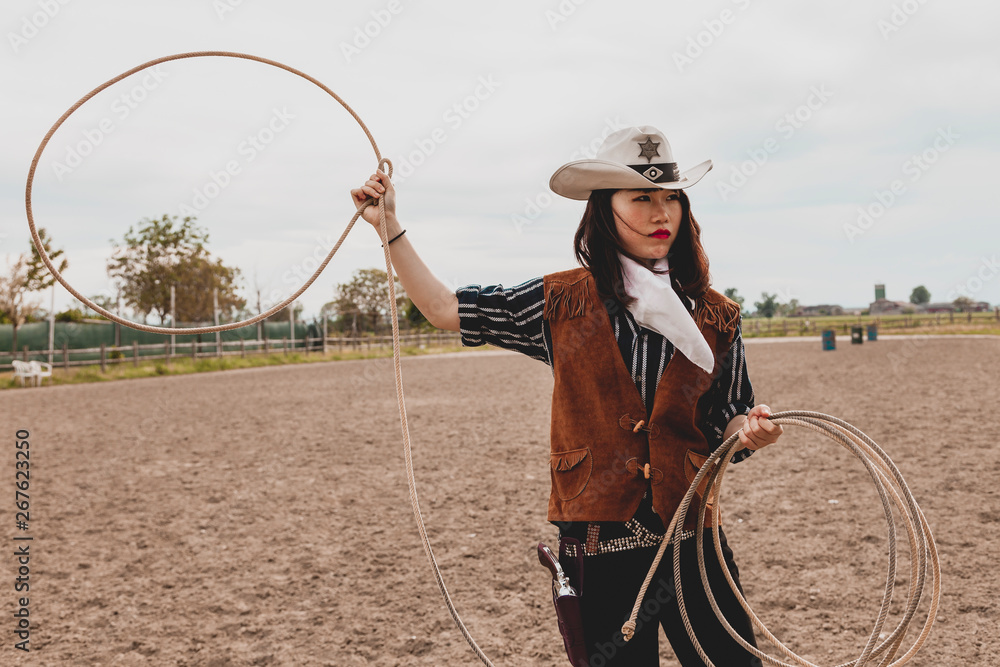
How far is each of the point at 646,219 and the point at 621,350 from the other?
0.29 m

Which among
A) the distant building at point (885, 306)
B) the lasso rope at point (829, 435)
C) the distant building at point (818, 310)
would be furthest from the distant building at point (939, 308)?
the lasso rope at point (829, 435)

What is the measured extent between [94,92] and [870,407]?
9.04 m

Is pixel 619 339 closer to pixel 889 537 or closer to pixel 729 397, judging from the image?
pixel 729 397

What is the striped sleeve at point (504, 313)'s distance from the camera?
1656mm

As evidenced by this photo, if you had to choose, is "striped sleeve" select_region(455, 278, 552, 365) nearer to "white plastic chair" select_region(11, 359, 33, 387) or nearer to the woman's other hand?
the woman's other hand

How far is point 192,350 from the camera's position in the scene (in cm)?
2405

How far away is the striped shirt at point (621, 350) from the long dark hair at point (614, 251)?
2.8 inches

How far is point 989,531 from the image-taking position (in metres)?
4.02

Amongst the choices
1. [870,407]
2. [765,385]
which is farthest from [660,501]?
[765,385]

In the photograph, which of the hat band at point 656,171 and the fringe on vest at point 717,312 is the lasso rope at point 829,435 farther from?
the hat band at point 656,171

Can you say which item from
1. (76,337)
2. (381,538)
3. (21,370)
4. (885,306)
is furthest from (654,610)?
(885,306)

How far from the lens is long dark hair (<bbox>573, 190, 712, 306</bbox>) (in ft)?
5.32

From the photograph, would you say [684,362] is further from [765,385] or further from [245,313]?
[245,313]

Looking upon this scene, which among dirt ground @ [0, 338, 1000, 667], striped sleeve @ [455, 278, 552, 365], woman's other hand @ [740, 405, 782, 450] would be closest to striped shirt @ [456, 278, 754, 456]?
striped sleeve @ [455, 278, 552, 365]
